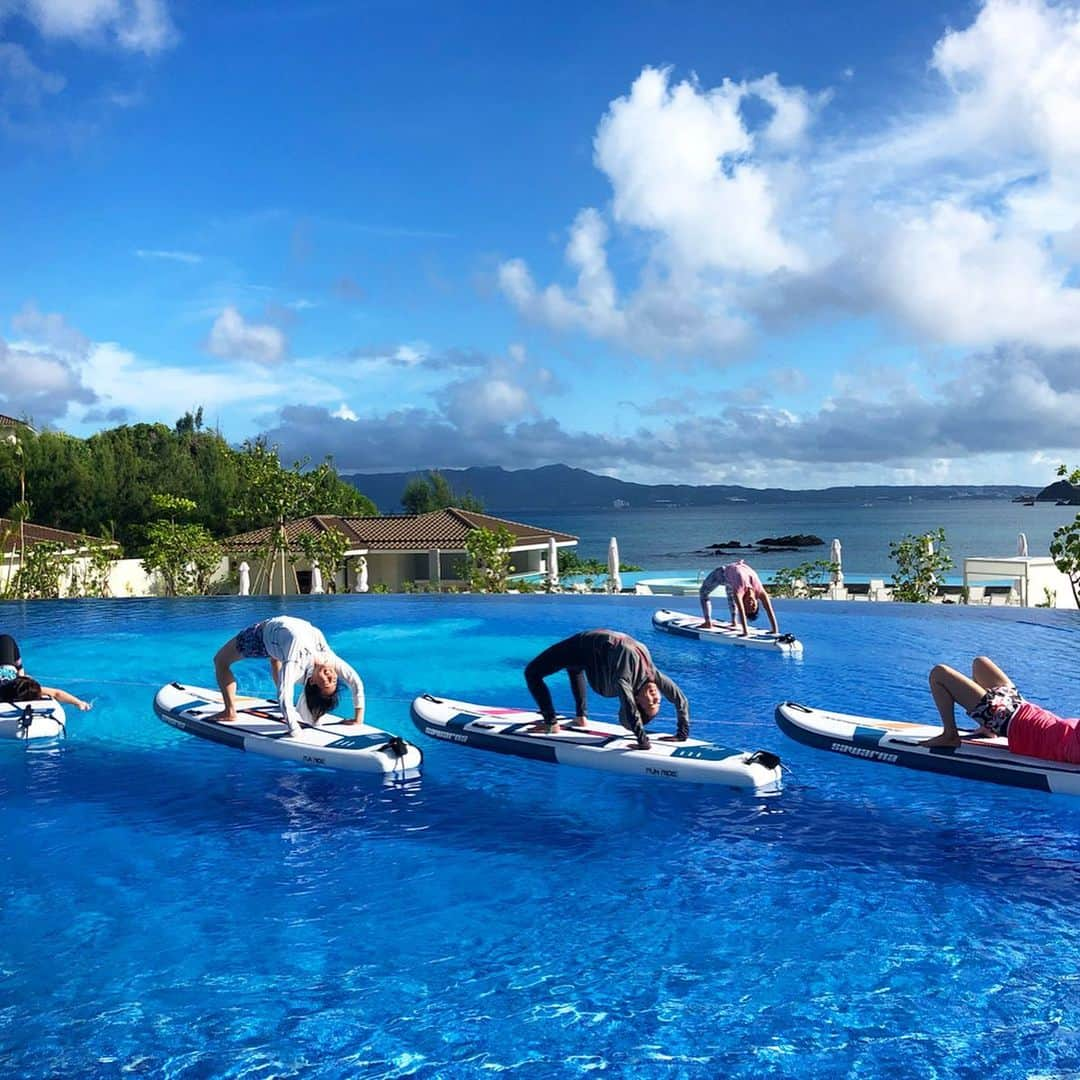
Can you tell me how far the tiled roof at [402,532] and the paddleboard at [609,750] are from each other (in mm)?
23997

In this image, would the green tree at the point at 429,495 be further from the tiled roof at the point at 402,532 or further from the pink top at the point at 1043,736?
A: the pink top at the point at 1043,736

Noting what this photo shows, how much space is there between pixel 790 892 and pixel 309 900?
10.3 feet

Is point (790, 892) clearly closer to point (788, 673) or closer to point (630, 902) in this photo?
point (630, 902)

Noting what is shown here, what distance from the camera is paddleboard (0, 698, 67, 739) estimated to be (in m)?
10.6

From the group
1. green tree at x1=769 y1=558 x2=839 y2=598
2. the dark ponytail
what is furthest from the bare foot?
green tree at x1=769 y1=558 x2=839 y2=598

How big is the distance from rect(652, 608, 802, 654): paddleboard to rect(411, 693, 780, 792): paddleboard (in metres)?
6.63

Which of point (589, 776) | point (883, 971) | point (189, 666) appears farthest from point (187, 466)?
point (883, 971)

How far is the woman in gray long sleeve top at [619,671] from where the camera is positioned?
27.6 feet

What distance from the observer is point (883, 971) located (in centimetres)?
566

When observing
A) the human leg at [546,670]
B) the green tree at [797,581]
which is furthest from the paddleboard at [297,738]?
the green tree at [797,581]

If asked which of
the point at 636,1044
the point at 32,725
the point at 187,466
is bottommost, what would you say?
the point at 636,1044

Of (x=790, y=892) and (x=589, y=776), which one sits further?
(x=589, y=776)

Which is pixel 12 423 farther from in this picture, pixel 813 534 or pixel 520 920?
pixel 813 534

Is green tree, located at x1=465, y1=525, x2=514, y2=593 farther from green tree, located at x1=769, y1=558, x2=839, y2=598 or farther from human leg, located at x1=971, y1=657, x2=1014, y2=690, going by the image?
human leg, located at x1=971, y1=657, x2=1014, y2=690
